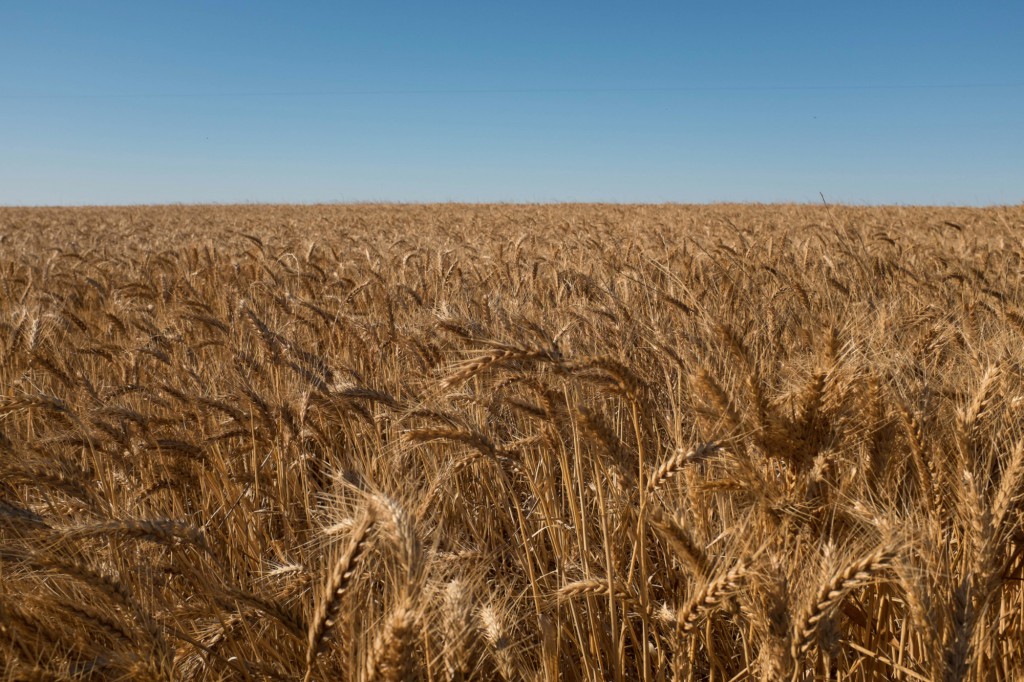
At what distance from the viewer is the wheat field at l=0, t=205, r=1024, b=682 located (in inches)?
40.6

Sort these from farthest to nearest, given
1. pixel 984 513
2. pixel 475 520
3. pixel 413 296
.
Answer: pixel 413 296
pixel 475 520
pixel 984 513

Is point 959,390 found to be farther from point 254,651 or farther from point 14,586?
point 14,586

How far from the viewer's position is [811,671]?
107 centimetres

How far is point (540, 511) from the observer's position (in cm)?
180

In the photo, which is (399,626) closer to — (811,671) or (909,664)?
(811,671)

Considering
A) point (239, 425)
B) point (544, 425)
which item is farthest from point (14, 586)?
point (544, 425)

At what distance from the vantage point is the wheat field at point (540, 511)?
40.6 inches

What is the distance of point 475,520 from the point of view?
1888 mm

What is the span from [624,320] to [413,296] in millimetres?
1296

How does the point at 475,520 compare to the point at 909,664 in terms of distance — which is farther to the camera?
the point at 475,520

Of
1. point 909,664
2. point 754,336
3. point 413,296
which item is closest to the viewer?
point 909,664

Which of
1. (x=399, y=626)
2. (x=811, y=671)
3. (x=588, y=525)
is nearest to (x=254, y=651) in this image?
(x=399, y=626)

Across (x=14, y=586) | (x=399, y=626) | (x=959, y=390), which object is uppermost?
(x=959, y=390)

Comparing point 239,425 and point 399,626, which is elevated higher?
point 399,626
